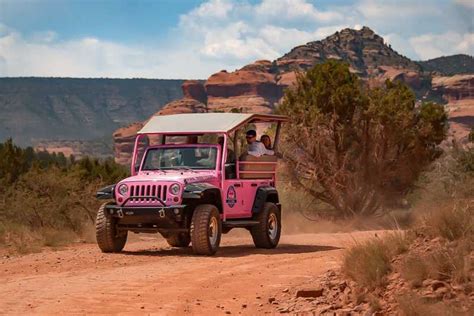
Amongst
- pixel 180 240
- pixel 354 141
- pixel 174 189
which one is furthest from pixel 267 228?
pixel 354 141

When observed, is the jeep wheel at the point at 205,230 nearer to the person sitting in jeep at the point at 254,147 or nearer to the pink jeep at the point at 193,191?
the pink jeep at the point at 193,191

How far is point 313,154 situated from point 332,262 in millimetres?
15729

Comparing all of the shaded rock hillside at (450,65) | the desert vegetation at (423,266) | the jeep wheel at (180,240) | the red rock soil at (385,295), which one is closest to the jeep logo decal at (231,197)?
the jeep wheel at (180,240)

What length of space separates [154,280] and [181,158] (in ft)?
16.9

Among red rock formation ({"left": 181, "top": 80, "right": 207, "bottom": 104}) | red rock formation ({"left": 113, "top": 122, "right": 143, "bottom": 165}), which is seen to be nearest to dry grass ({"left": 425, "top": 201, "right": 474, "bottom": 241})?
red rock formation ({"left": 113, "top": 122, "right": 143, "bottom": 165})

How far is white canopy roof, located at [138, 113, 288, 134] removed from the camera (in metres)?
15.2

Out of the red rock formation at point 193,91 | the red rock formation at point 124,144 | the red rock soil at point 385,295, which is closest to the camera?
the red rock soil at point 385,295

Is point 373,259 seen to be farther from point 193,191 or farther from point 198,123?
point 198,123

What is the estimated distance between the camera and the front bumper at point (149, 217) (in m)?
13.8

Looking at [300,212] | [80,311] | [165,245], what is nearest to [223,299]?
[80,311]

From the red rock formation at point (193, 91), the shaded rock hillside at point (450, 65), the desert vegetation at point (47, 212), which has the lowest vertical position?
the desert vegetation at point (47, 212)

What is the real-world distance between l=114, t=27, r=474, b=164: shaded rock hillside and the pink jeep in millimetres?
108176

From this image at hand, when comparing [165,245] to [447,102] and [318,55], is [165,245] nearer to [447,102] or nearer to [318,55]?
[447,102]

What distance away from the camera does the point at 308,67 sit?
124438 millimetres
